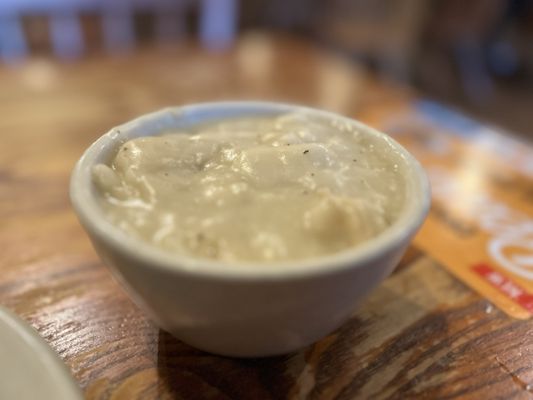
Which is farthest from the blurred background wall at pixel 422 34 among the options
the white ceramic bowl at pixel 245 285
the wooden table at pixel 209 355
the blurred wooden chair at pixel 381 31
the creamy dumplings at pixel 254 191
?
the white ceramic bowl at pixel 245 285

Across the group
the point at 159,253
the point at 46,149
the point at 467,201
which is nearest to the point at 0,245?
the point at 46,149

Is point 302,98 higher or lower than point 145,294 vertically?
lower

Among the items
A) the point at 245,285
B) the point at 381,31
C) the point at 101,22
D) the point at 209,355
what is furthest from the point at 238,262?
the point at 381,31

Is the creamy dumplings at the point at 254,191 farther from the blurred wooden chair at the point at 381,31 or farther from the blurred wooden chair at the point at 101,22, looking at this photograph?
the blurred wooden chair at the point at 381,31

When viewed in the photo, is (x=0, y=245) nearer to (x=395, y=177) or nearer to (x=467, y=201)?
(x=395, y=177)

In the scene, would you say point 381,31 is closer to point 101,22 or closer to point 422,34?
point 422,34

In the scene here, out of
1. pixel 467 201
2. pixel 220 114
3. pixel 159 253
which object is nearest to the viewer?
pixel 159 253

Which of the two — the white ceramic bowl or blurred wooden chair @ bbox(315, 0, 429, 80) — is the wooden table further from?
blurred wooden chair @ bbox(315, 0, 429, 80)
